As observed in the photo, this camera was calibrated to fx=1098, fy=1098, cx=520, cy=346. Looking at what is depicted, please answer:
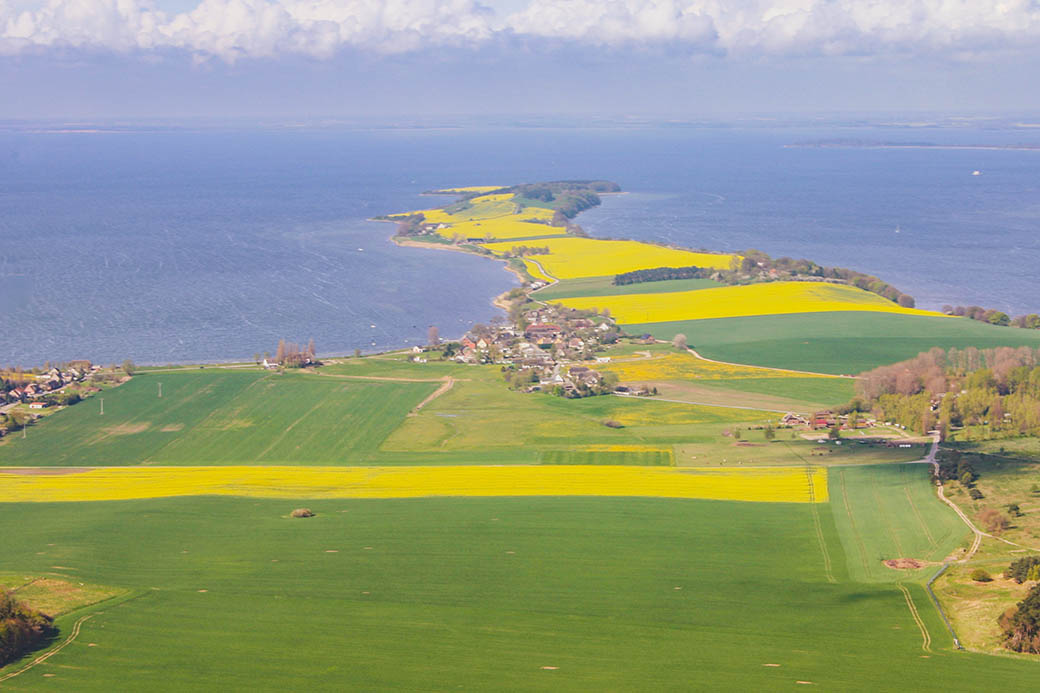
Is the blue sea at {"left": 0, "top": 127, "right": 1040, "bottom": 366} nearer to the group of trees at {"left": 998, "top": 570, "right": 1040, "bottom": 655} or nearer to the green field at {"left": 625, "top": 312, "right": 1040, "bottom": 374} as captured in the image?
the green field at {"left": 625, "top": 312, "right": 1040, "bottom": 374}

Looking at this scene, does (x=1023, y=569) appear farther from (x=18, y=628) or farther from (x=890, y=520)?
(x=18, y=628)

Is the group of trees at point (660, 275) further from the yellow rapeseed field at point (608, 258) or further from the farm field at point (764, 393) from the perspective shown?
the farm field at point (764, 393)

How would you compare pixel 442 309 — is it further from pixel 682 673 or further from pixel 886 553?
pixel 682 673

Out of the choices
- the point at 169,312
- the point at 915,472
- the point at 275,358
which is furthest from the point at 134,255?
the point at 915,472

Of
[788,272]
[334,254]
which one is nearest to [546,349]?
[788,272]

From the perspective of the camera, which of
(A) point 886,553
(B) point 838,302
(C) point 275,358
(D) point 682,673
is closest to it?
(D) point 682,673

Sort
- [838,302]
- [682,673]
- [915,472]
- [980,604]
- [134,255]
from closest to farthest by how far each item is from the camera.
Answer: [682,673] → [980,604] → [915,472] → [838,302] → [134,255]
